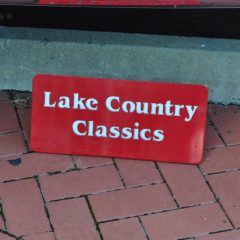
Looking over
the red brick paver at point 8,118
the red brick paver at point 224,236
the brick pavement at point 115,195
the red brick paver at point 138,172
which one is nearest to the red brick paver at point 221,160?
the brick pavement at point 115,195

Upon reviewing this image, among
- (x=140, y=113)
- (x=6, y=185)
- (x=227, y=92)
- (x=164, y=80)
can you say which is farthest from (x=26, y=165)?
(x=227, y=92)

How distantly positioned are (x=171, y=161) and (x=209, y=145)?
0.76 ft

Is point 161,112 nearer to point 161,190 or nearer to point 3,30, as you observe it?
point 161,190

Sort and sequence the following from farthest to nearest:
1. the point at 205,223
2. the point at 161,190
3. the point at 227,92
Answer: the point at 227,92
the point at 161,190
the point at 205,223

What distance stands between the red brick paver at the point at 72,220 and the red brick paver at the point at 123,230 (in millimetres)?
43

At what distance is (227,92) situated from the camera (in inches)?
124

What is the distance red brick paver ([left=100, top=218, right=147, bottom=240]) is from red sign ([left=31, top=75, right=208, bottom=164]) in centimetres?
40

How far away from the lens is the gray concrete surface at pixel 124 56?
302cm

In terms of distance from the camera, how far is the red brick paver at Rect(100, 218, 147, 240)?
8.08ft

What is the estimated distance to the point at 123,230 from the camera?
2492mm

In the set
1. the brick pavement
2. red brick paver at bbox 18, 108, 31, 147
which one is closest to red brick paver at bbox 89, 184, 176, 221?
the brick pavement

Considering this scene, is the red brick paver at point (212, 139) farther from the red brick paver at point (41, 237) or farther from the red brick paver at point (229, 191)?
the red brick paver at point (41, 237)

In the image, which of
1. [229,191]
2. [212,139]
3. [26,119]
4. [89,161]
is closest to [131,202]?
[89,161]

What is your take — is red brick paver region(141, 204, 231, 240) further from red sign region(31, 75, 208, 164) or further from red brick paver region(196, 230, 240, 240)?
red sign region(31, 75, 208, 164)
